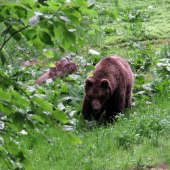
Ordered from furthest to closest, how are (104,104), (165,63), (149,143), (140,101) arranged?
(165,63)
(140,101)
(104,104)
(149,143)

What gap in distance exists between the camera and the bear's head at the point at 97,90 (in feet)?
16.4

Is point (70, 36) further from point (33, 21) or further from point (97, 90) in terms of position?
point (97, 90)

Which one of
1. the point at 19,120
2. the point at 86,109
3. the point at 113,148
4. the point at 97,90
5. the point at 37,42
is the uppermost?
the point at 37,42

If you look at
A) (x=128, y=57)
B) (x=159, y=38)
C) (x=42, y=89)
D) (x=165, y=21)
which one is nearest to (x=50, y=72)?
(x=42, y=89)

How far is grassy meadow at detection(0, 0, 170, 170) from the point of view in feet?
10.9

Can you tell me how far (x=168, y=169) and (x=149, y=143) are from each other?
691mm

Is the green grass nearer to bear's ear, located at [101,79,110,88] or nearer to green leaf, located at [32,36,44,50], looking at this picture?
bear's ear, located at [101,79,110,88]

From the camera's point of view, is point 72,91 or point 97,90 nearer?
point 97,90

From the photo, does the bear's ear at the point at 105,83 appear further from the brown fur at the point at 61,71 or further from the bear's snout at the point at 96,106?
the brown fur at the point at 61,71

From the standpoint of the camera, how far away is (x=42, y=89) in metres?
6.33

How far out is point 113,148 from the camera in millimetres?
3809

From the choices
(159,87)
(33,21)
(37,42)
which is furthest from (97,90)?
(33,21)

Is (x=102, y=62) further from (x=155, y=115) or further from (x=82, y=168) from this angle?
(x=82, y=168)

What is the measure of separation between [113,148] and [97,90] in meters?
1.47
